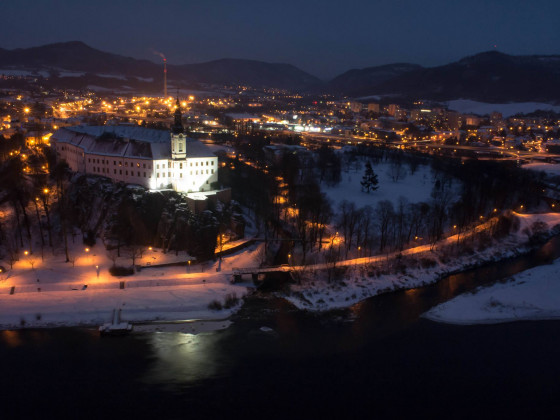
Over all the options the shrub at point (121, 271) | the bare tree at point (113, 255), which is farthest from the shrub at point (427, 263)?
the bare tree at point (113, 255)

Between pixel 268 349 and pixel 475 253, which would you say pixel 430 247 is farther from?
pixel 268 349

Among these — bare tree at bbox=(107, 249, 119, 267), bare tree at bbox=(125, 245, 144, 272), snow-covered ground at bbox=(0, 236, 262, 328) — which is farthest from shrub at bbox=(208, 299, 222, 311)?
bare tree at bbox=(107, 249, 119, 267)

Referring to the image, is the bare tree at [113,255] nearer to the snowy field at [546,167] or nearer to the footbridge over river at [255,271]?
the footbridge over river at [255,271]

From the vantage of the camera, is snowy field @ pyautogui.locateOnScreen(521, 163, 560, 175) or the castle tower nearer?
the castle tower

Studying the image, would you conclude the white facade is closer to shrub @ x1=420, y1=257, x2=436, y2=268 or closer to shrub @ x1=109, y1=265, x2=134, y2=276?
shrub @ x1=109, y1=265, x2=134, y2=276

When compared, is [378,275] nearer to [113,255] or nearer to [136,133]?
[113,255]

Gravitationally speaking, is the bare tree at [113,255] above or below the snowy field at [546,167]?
below
